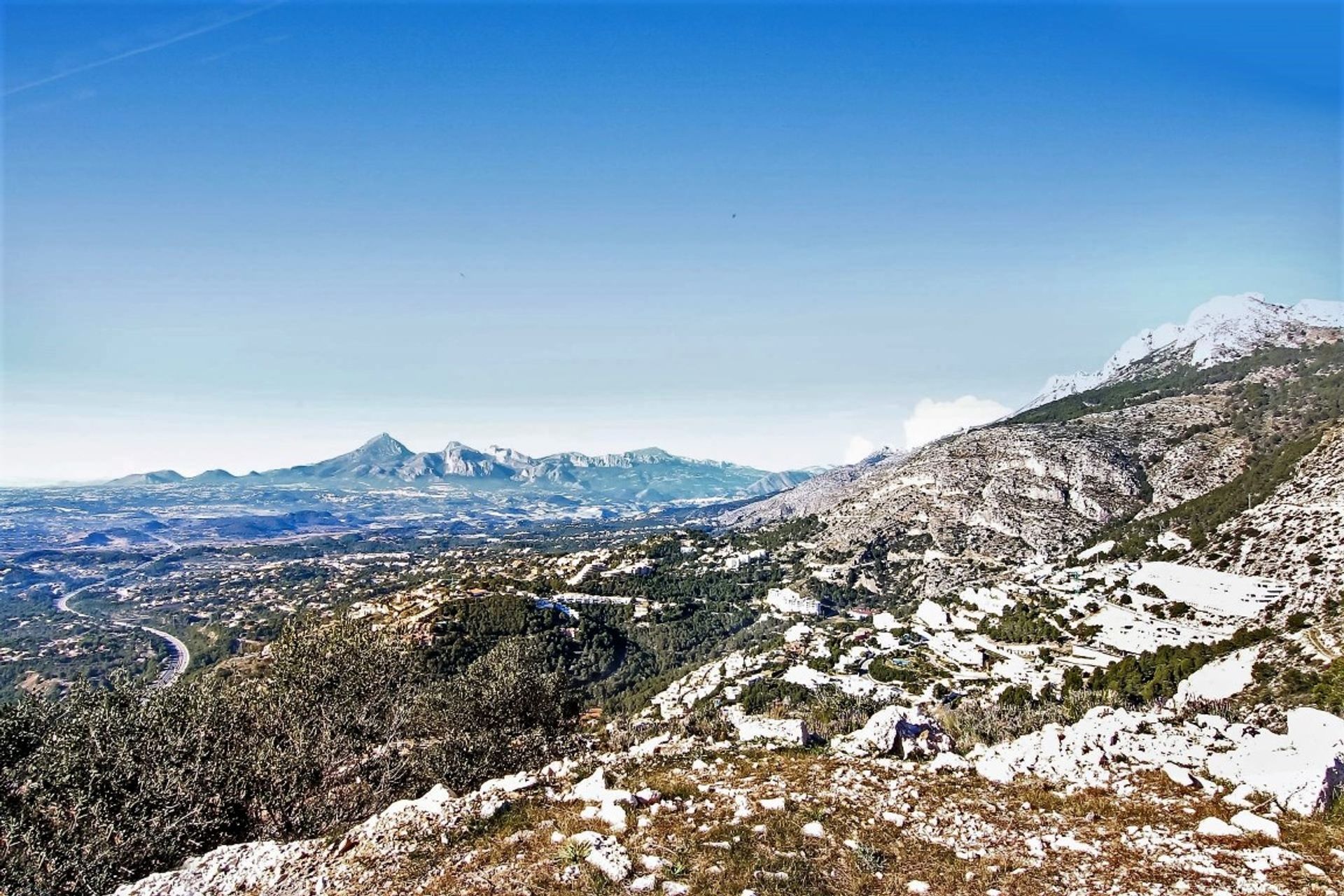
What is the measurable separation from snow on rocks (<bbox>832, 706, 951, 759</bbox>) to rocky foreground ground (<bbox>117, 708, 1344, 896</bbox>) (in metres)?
1.92

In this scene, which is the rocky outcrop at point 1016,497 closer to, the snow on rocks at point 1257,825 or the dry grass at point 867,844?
the dry grass at point 867,844

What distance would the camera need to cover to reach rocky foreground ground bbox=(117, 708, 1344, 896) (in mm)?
11602

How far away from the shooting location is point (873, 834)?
1384 cm

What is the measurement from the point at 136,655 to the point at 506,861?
648 ft

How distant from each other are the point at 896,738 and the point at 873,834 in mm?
8148

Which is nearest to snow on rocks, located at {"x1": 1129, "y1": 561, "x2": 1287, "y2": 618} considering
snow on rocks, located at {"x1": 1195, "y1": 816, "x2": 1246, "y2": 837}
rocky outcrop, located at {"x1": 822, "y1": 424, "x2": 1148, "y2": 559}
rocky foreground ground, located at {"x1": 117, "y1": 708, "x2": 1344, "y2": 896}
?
rocky outcrop, located at {"x1": 822, "y1": 424, "x2": 1148, "y2": 559}

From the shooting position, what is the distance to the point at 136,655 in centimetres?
15275

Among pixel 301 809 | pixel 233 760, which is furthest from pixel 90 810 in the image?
pixel 301 809

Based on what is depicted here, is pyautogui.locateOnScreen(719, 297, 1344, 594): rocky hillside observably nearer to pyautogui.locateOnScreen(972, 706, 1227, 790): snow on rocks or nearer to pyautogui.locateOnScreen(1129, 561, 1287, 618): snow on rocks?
pyautogui.locateOnScreen(1129, 561, 1287, 618): snow on rocks

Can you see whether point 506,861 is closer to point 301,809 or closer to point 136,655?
point 301,809

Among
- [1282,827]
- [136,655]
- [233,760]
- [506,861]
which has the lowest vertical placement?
[136,655]

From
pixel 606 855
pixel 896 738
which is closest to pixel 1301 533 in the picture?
pixel 896 738

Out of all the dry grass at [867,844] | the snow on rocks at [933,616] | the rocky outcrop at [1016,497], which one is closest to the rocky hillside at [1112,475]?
the rocky outcrop at [1016,497]

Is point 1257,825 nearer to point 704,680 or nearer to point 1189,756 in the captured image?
point 1189,756
